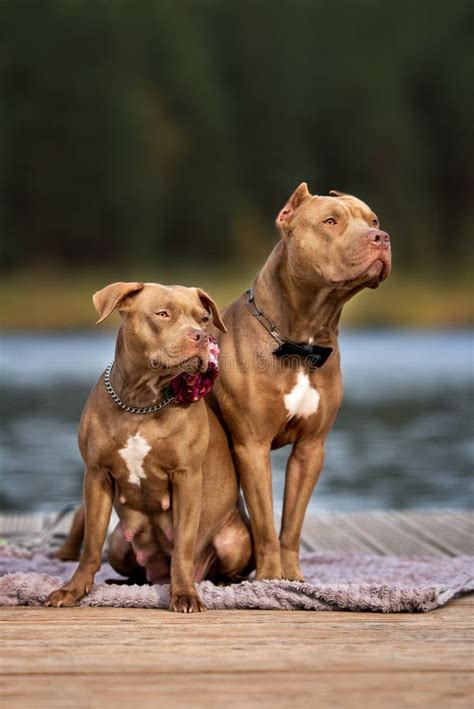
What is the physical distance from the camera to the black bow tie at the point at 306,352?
423cm

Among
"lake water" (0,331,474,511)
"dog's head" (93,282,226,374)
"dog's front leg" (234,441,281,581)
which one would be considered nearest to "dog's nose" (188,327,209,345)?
"dog's head" (93,282,226,374)

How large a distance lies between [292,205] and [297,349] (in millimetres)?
479

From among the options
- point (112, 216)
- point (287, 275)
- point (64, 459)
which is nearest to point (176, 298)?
point (287, 275)

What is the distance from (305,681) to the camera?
2.92 metres

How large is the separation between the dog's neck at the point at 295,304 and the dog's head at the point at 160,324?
405 millimetres

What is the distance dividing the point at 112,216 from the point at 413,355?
779 centimetres

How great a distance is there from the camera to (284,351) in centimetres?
423

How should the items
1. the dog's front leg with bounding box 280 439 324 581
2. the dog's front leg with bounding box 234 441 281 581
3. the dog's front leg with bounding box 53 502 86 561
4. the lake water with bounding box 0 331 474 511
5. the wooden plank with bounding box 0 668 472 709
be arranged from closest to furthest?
the wooden plank with bounding box 0 668 472 709
the dog's front leg with bounding box 234 441 281 581
the dog's front leg with bounding box 280 439 324 581
the dog's front leg with bounding box 53 502 86 561
the lake water with bounding box 0 331 474 511

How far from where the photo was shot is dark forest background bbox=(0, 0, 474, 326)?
26.9 metres

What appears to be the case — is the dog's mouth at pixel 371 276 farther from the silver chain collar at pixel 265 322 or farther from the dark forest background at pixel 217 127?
the dark forest background at pixel 217 127

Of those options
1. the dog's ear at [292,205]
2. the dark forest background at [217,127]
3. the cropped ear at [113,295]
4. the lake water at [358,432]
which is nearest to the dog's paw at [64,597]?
the cropped ear at [113,295]

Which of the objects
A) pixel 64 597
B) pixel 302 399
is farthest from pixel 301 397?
pixel 64 597

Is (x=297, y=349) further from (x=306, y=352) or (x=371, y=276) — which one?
(x=371, y=276)

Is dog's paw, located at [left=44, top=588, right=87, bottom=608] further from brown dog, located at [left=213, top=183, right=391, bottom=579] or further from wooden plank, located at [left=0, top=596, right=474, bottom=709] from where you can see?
brown dog, located at [left=213, top=183, right=391, bottom=579]
